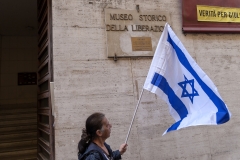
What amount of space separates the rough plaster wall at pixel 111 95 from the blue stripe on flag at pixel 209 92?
4.54 ft

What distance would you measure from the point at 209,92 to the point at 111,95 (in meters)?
1.84

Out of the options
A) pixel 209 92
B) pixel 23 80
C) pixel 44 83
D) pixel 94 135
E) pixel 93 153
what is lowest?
pixel 93 153

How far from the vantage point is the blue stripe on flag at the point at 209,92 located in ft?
8.14

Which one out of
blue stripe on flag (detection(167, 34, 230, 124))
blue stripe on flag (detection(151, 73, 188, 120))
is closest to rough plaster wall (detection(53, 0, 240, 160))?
blue stripe on flag (detection(151, 73, 188, 120))

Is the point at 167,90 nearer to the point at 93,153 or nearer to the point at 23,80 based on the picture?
the point at 93,153

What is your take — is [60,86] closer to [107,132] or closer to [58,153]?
[58,153]

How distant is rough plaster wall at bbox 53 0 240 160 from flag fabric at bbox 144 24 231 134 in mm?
1260

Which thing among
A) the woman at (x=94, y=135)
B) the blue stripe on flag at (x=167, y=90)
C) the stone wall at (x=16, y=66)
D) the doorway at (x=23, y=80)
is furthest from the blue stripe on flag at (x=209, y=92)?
the stone wall at (x=16, y=66)

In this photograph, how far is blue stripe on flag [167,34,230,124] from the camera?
248 cm

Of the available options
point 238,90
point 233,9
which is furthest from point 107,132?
point 233,9

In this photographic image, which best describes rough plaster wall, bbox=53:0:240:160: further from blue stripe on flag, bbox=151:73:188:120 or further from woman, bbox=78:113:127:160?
woman, bbox=78:113:127:160

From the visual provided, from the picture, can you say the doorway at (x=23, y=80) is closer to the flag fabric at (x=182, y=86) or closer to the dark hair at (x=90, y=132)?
the dark hair at (x=90, y=132)

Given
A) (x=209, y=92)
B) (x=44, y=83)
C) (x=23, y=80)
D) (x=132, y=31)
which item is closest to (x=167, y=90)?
(x=209, y=92)

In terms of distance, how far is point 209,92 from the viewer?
2713 mm
